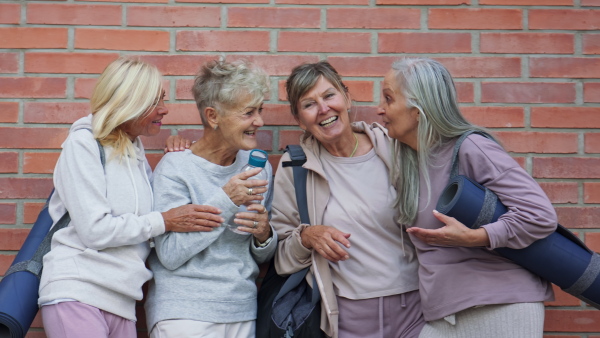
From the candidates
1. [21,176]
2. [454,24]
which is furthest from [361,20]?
[21,176]

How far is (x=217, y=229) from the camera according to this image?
3172 millimetres

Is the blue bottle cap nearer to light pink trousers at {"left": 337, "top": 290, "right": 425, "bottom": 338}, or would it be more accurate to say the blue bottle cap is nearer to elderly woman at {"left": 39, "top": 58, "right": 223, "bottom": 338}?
elderly woman at {"left": 39, "top": 58, "right": 223, "bottom": 338}

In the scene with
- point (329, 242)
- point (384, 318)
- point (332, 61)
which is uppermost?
point (332, 61)

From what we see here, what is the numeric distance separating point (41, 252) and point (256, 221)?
93 centimetres

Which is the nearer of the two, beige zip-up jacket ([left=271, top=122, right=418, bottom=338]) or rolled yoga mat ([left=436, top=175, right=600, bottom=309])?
rolled yoga mat ([left=436, top=175, right=600, bottom=309])

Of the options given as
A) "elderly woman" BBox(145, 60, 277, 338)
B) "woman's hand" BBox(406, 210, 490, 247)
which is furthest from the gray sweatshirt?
"woman's hand" BBox(406, 210, 490, 247)

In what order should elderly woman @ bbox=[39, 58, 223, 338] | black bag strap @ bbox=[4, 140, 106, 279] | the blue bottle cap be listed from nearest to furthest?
elderly woman @ bbox=[39, 58, 223, 338], black bag strap @ bbox=[4, 140, 106, 279], the blue bottle cap

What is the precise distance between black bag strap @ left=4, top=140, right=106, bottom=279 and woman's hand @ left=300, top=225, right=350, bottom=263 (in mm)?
960

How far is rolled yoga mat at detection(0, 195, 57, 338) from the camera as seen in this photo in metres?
2.88

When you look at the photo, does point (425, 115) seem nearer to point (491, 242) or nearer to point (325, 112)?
point (325, 112)

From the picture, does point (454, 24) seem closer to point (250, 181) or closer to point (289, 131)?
point (289, 131)

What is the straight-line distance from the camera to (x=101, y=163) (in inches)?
120

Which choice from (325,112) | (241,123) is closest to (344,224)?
(325,112)

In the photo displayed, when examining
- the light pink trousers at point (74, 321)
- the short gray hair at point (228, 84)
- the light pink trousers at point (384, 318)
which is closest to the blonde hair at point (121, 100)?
the short gray hair at point (228, 84)
